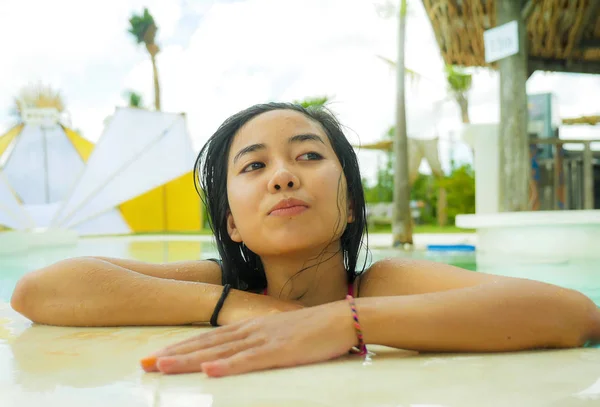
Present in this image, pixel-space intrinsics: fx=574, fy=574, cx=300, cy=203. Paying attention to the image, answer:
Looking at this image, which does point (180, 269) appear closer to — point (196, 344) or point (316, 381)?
point (196, 344)

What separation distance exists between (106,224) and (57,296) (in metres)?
16.0

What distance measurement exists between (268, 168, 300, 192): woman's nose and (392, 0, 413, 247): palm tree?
247 inches

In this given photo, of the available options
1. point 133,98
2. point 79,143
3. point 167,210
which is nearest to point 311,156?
point 167,210

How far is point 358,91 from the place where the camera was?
22.8m

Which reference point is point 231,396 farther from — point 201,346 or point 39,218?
point 39,218

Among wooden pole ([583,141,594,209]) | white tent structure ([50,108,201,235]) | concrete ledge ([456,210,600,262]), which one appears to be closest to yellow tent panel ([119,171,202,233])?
white tent structure ([50,108,201,235])

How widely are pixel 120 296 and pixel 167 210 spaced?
1801 centimetres

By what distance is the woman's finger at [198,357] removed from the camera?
1148 millimetres

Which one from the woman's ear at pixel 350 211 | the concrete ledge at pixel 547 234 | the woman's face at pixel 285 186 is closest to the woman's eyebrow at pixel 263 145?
the woman's face at pixel 285 186

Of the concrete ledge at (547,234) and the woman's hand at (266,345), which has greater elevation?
the woman's hand at (266,345)

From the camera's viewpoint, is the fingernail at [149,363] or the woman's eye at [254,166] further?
the woman's eye at [254,166]

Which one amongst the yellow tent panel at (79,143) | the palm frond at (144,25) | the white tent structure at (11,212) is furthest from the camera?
the palm frond at (144,25)

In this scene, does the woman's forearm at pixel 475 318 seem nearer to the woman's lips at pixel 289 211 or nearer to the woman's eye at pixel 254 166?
the woman's lips at pixel 289 211

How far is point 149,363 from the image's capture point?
46.3 inches
